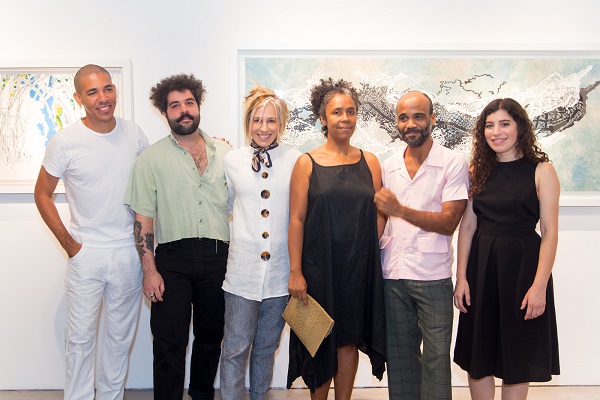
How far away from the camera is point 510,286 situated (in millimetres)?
2273

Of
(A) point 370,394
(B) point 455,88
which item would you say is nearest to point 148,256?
(A) point 370,394

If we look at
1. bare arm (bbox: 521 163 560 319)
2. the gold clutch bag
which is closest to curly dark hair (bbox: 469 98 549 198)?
bare arm (bbox: 521 163 560 319)

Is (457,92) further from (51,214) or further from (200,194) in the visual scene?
(51,214)

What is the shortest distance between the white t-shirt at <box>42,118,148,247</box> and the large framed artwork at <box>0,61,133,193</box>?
62cm

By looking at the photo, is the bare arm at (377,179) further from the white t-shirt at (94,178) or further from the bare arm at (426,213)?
the white t-shirt at (94,178)

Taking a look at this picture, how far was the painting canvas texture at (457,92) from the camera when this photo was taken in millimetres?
3150

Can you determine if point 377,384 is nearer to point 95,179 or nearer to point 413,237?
point 413,237

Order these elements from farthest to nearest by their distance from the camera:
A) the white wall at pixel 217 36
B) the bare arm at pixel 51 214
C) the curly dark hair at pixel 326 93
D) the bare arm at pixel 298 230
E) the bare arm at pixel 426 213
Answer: the white wall at pixel 217 36, the bare arm at pixel 51 214, the curly dark hair at pixel 326 93, the bare arm at pixel 298 230, the bare arm at pixel 426 213

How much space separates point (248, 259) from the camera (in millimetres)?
2348

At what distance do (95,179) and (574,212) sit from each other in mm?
2964

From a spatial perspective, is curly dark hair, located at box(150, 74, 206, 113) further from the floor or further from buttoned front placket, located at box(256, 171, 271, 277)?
the floor

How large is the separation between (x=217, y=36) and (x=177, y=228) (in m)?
1.37

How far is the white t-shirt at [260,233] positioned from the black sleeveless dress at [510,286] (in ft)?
3.08

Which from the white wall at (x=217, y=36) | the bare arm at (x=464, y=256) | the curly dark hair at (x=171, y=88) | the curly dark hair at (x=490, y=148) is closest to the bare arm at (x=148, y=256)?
the curly dark hair at (x=171, y=88)
